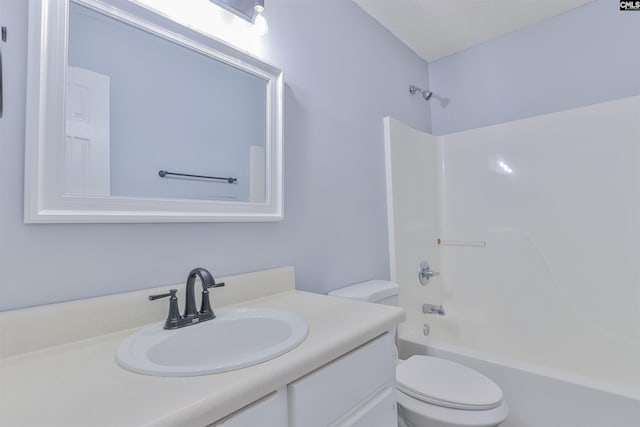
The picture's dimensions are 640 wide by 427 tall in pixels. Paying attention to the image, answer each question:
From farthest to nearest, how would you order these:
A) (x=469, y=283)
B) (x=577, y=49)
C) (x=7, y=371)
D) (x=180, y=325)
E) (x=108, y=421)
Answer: (x=469, y=283) → (x=577, y=49) → (x=180, y=325) → (x=7, y=371) → (x=108, y=421)

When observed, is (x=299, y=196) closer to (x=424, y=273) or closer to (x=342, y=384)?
(x=342, y=384)

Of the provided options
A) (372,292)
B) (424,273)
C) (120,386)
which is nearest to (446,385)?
(372,292)

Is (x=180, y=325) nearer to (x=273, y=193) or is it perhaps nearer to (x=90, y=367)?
(x=90, y=367)

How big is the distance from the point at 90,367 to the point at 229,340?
35 cm

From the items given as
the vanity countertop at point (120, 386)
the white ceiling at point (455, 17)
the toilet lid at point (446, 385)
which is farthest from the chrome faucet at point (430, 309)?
the white ceiling at point (455, 17)

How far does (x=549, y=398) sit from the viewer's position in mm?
1295

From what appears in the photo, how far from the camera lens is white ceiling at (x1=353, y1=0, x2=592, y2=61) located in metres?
1.78

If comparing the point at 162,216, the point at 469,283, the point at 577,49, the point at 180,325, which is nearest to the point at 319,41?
the point at 162,216

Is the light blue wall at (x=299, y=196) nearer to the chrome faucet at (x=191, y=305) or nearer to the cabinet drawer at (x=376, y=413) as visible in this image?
the chrome faucet at (x=191, y=305)

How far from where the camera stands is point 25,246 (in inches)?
27.9

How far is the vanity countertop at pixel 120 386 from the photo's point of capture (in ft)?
1.52

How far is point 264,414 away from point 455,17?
2256 millimetres

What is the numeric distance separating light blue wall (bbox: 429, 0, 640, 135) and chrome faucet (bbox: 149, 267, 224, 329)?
2.14 m

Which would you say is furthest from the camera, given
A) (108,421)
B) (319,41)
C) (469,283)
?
(469,283)
